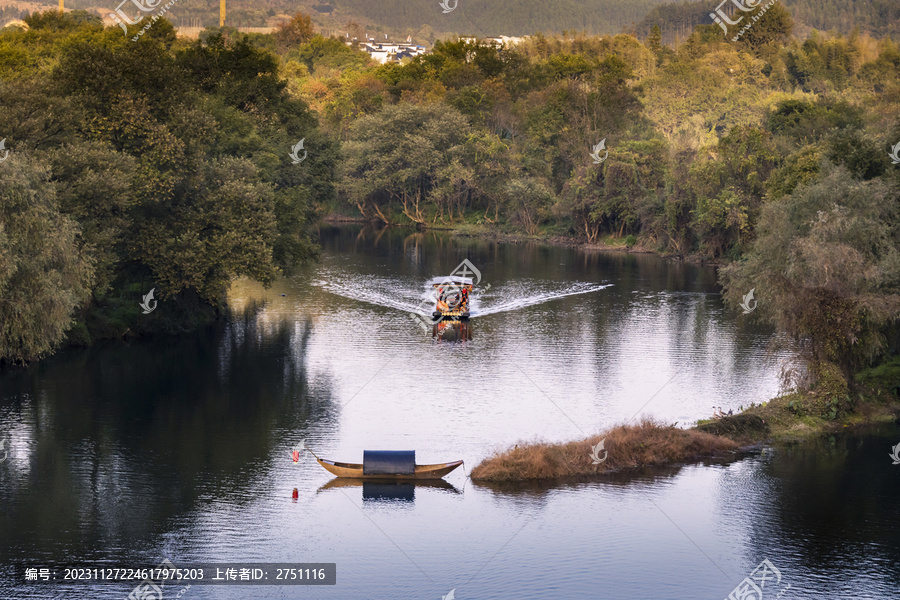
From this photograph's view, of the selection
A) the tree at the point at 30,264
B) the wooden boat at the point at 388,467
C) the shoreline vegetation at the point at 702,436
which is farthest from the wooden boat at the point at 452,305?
the wooden boat at the point at 388,467

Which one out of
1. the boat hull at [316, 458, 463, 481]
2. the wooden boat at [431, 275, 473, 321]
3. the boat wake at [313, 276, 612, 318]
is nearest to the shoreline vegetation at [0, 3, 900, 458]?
the boat wake at [313, 276, 612, 318]

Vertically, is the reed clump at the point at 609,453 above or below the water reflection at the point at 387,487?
above

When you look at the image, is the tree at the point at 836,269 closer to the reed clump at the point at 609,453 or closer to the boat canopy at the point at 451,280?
the reed clump at the point at 609,453

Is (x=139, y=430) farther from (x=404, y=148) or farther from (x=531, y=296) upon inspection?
(x=404, y=148)

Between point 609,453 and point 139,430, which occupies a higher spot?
point 609,453

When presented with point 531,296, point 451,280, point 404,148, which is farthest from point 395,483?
point 404,148

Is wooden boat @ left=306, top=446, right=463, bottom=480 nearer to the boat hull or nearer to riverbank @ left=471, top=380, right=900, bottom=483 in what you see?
the boat hull

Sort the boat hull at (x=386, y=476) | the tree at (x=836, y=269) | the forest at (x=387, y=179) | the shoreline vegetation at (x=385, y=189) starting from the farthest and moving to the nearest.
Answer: the forest at (x=387, y=179) → the shoreline vegetation at (x=385, y=189) → the tree at (x=836, y=269) → the boat hull at (x=386, y=476)
